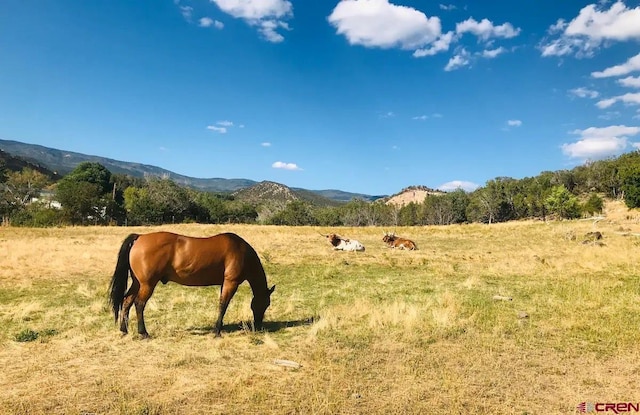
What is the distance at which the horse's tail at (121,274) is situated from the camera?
8.38 m

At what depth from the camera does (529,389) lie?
19.7ft

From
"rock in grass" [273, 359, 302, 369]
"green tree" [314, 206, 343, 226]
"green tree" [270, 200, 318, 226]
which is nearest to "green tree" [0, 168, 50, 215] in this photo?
"green tree" [270, 200, 318, 226]

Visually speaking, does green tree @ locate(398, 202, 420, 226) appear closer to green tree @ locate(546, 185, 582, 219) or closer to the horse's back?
green tree @ locate(546, 185, 582, 219)

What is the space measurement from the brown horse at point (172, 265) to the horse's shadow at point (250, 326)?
0.65m

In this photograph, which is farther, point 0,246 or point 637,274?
point 0,246

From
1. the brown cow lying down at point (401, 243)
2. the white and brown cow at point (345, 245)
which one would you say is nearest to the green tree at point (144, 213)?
the white and brown cow at point (345, 245)

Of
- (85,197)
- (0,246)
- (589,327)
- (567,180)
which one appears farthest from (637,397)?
(567,180)

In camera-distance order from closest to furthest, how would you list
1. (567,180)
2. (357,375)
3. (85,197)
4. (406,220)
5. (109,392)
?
(109,392) → (357,375) → (85,197) → (567,180) → (406,220)

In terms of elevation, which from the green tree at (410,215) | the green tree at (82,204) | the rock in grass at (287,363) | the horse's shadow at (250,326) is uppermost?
the green tree at (410,215)

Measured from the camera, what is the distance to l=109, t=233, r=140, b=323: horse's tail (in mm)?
8383

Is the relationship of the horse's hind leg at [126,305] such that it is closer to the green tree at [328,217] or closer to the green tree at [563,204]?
the green tree at [563,204]

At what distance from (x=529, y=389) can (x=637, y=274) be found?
12865 millimetres

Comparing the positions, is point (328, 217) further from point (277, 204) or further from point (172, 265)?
point (172, 265)

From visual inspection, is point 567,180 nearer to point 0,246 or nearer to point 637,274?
point 637,274
